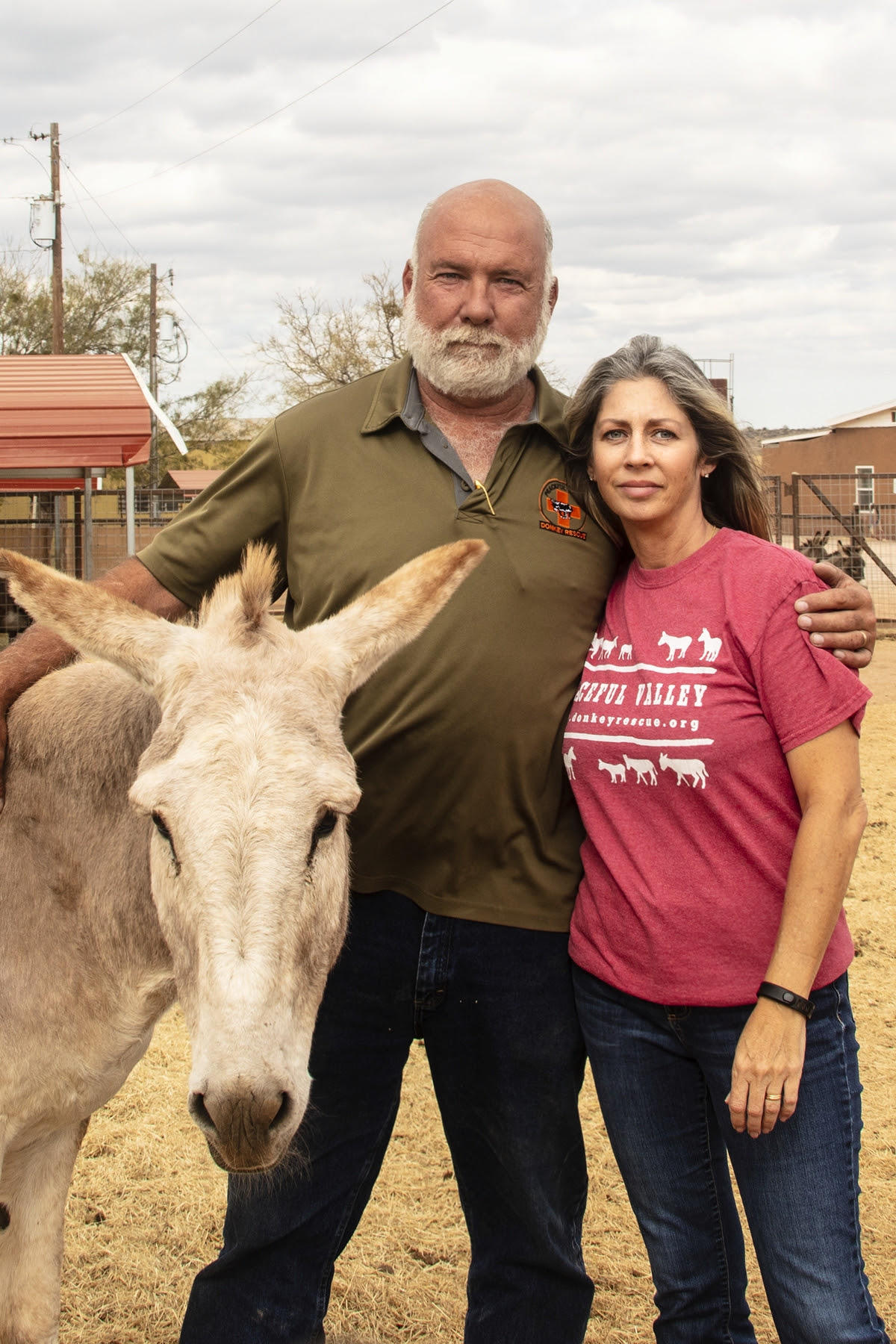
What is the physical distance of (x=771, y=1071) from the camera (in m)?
2.31

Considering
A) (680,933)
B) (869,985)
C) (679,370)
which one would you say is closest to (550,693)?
(680,933)

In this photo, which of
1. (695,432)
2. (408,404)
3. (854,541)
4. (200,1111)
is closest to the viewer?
(200,1111)

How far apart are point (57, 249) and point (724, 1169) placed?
33433 millimetres

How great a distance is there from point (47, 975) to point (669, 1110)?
169 cm

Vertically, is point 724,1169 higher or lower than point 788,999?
lower

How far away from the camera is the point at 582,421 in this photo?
10.1 ft

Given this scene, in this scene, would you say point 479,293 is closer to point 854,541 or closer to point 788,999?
point 788,999

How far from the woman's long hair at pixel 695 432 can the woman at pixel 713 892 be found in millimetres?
11

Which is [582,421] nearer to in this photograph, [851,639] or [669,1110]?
[851,639]

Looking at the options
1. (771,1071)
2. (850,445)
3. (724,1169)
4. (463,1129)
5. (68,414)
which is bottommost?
(463,1129)

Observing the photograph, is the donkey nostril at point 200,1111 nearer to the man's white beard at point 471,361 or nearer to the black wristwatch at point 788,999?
the black wristwatch at point 788,999

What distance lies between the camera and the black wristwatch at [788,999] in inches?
90.9

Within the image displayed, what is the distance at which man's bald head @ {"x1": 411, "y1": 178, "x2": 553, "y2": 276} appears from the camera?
327 centimetres

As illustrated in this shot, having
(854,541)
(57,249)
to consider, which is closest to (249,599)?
(854,541)
